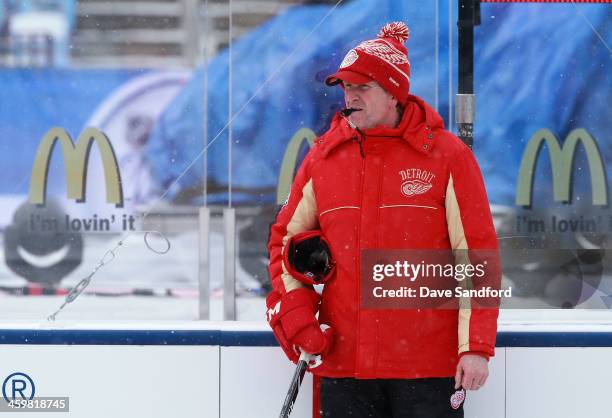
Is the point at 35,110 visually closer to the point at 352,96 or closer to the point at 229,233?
the point at 229,233

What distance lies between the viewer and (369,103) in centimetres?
262

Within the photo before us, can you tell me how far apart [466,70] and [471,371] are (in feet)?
4.01

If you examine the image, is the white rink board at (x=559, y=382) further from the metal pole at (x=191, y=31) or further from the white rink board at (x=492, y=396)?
the metal pole at (x=191, y=31)

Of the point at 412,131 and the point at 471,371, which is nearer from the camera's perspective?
the point at 471,371

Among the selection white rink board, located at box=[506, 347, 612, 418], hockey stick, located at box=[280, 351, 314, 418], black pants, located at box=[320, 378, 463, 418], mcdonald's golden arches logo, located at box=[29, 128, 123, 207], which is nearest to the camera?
black pants, located at box=[320, 378, 463, 418]

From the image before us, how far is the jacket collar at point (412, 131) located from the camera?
2.62 metres

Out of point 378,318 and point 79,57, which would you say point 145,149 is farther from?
point 378,318

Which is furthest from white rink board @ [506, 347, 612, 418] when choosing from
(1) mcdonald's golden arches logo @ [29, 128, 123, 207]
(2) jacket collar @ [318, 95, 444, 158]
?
(1) mcdonald's golden arches logo @ [29, 128, 123, 207]

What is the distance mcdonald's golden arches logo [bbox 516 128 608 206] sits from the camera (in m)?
3.44

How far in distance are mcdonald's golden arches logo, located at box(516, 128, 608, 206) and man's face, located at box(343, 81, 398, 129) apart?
989 millimetres

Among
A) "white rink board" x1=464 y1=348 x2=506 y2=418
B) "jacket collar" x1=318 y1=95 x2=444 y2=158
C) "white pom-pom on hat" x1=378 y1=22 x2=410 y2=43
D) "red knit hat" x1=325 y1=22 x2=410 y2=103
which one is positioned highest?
"white pom-pom on hat" x1=378 y1=22 x2=410 y2=43

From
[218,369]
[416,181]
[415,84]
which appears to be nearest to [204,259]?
[218,369]

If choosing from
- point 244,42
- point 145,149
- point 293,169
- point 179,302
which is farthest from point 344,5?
point 179,302

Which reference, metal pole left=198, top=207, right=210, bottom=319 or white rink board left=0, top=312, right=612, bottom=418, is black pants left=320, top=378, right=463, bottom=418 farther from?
metal pole left=198, top=207, right=210, bottom=319
